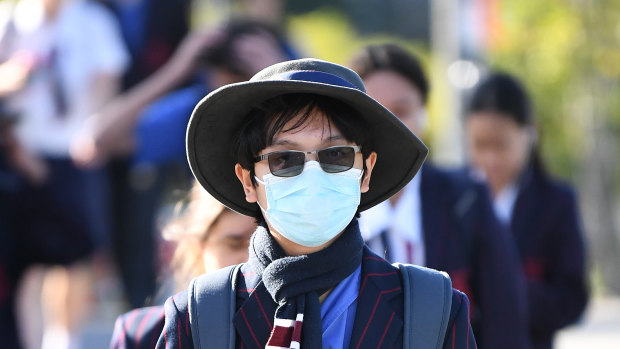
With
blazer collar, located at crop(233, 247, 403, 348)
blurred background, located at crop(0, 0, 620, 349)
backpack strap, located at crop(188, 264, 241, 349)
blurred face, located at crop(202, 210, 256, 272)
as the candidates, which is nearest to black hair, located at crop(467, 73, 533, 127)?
blurred background, located at crop(0, 0, 620, 349)

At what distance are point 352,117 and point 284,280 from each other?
43 centimetres

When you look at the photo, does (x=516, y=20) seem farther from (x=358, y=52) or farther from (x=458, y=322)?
(x=458, y=322)

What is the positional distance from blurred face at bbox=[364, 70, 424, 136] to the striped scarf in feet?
6.30

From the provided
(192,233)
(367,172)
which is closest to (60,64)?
(192,233)

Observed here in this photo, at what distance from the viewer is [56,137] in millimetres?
6594

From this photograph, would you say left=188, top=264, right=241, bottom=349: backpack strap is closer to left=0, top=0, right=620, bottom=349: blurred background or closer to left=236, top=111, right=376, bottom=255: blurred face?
left=236, top=111, right=376, bottom=255: blurred face

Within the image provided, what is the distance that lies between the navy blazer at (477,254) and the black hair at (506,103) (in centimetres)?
108

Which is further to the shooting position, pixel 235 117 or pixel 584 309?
pixel 584 309

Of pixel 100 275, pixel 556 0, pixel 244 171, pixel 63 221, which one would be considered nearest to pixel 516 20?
pixel 556 0

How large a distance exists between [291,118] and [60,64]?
4.16m

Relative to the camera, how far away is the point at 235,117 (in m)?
2.91

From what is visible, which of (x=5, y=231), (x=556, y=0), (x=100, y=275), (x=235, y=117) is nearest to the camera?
(x=235, y=117)

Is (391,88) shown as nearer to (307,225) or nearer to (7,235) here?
(307,225)

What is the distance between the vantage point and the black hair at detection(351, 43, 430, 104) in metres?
4.78
